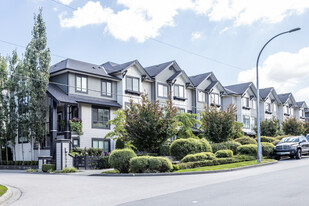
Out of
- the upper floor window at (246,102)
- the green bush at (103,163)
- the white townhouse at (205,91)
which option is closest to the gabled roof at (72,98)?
the green bush at (103,163)

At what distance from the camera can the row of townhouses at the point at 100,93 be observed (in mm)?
31156

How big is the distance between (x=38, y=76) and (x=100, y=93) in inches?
264

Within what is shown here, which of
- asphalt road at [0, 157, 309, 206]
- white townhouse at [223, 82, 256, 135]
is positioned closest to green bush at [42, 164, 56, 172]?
asphalt road at [0, 157, 309, 206]

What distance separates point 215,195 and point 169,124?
15685 mm

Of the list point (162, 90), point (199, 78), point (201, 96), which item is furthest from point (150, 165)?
point (199, 78)

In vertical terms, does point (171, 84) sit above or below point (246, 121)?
above

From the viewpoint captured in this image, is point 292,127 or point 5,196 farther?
point 292,127

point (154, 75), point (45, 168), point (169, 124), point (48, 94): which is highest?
point (154, 75)

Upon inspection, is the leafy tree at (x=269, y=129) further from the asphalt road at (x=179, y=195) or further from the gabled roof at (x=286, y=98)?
the asphalt road at (x=179, y=195)

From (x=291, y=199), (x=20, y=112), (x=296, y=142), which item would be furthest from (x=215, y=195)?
(x=20, y=112)

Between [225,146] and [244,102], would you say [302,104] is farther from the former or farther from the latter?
[225,146]

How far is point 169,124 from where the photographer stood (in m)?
26.1

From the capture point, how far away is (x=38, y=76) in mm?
29703

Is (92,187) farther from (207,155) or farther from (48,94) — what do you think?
(48,94)
